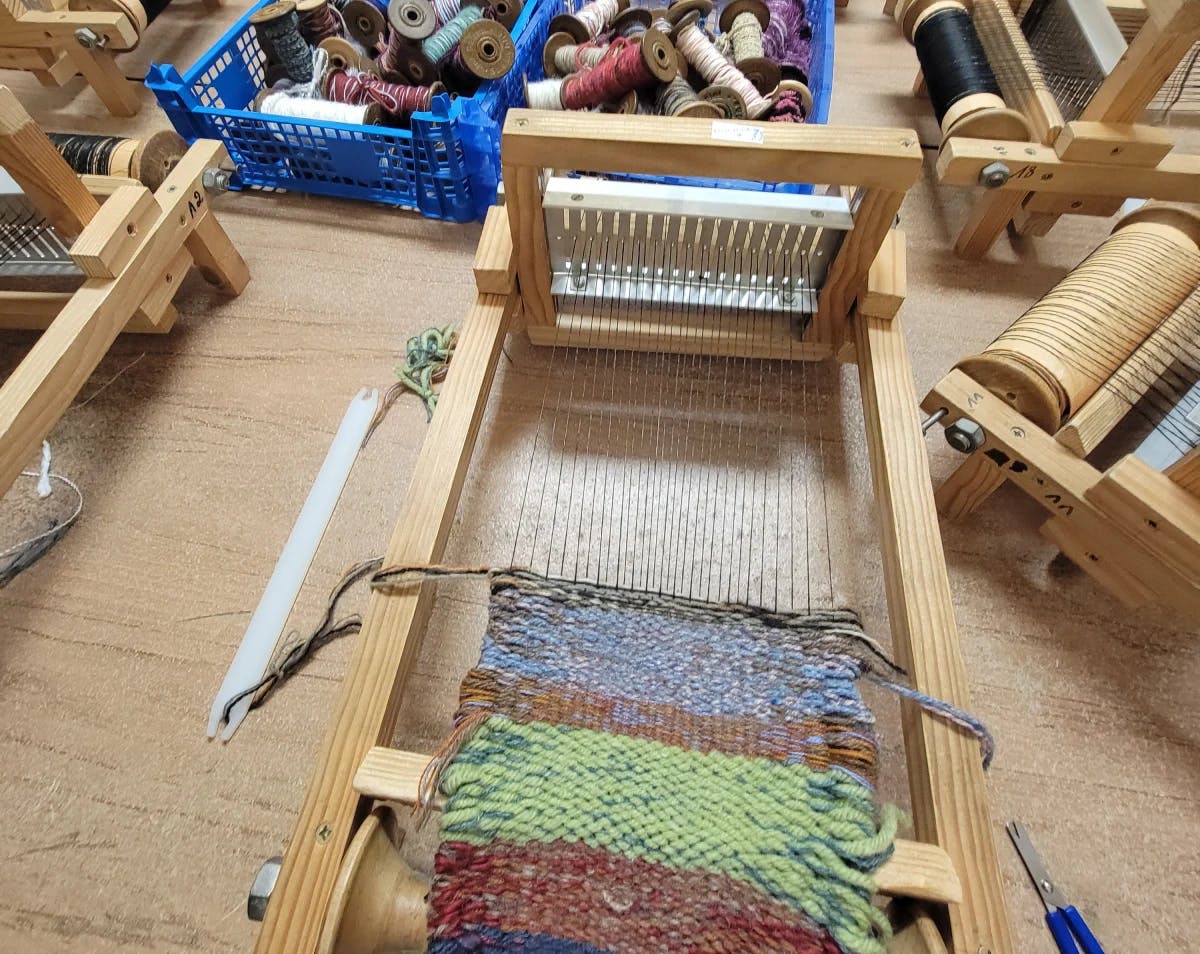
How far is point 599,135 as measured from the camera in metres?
0.62

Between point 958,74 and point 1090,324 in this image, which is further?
point 958,74

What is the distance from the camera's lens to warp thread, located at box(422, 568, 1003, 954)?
42cm

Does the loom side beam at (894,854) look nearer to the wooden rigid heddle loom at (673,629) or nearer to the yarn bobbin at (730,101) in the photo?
the wooden rigid heddle loom at (673,629)

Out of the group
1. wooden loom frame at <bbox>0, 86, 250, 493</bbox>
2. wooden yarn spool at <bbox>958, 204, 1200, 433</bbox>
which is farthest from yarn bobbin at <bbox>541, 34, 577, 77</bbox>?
wooden yarn spool at <bbox>958, 204, 1200, 433</bbox>

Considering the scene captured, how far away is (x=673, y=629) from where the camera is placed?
1.85ft

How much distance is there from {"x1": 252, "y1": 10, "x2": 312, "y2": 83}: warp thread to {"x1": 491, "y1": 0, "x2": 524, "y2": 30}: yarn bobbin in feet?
1.20

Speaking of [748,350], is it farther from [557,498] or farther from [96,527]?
[96,527]

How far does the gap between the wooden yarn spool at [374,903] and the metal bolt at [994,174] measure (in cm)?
112

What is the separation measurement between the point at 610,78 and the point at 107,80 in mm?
1028

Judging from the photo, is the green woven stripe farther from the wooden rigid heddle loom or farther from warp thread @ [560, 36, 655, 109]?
warp thread @ [560, 36, 655, 109]

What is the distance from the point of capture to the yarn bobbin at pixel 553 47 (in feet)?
4.28

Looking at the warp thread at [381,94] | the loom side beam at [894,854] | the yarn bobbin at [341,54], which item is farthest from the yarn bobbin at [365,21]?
the loom side beam at [894,854]

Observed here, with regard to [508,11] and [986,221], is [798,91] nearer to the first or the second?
[986,221]

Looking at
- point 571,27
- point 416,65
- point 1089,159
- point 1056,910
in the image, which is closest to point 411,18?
point 416,65
